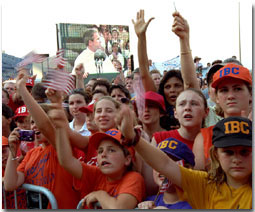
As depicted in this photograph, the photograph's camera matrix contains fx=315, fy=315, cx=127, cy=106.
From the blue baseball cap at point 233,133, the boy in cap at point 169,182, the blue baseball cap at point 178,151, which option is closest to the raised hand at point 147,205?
the boy in cap at point 169,182

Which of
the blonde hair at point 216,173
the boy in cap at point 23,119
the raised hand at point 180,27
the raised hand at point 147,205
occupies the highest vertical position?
the raised hand at point 180,27

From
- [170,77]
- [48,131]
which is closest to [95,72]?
[170,77]

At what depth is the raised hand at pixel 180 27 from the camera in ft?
9.48

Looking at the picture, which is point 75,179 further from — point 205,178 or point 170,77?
point 170,77

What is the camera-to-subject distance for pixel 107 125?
2.71 meters

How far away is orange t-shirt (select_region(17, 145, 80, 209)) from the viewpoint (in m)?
2.49

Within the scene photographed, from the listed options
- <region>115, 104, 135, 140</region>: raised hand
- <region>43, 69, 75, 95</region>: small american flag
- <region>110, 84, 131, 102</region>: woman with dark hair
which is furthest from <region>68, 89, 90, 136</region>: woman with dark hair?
<region>115, 104, 135, 140</region>: raised hand

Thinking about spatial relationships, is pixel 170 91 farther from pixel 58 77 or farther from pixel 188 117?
pixel 58 77

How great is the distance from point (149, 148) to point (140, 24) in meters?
1.59

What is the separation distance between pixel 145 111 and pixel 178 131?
417 millimetres

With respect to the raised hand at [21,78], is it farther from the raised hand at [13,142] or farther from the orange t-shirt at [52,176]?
the orange t-shirt at [52,176]

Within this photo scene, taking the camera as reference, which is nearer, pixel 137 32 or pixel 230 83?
pixel 230 83

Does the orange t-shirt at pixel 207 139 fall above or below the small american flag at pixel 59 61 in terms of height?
below

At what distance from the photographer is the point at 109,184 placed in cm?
230
